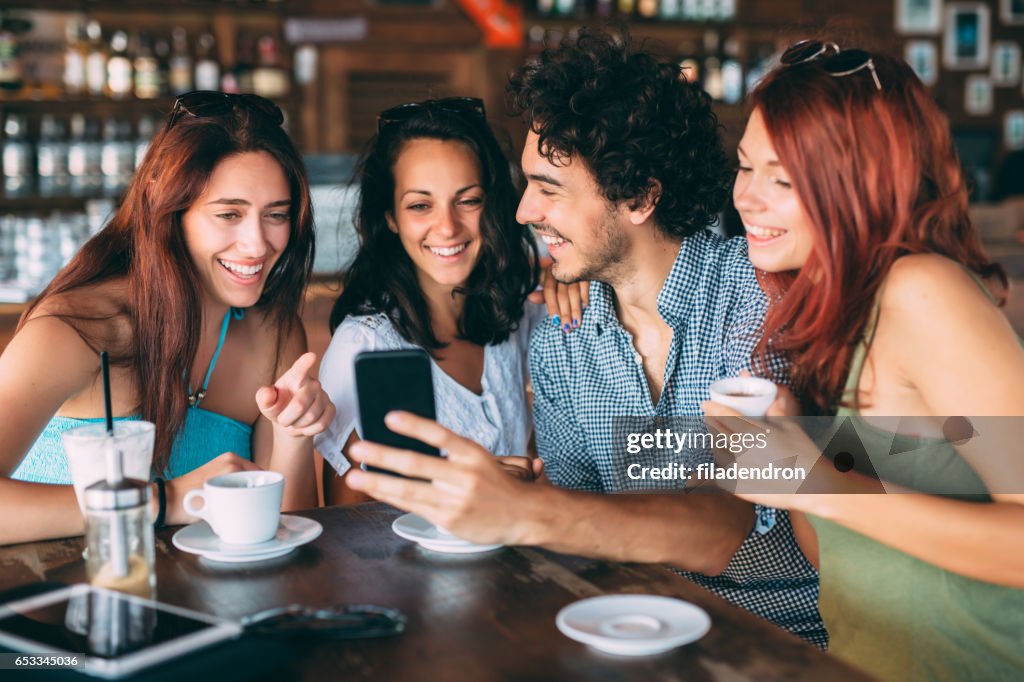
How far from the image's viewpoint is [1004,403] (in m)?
1.21

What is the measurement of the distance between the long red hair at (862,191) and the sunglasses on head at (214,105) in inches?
39.3

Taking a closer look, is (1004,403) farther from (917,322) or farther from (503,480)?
(503,480)

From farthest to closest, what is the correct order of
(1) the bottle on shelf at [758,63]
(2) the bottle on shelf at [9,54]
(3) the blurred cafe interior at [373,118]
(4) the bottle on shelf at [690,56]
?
(1) the bottle on shelf at [758,63], (4) the bottle on shelf at [690,56], (2) the bottle on shelf at [9,54], (3) the blurred cafe interior at [373,118]

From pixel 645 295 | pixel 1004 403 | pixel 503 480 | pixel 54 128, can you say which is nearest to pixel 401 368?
pixel 503 480

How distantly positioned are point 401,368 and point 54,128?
13.4 feet

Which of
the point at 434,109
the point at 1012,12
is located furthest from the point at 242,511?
the point at 1012,12

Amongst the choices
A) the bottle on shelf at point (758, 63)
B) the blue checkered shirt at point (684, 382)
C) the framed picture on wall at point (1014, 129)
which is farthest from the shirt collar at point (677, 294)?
the framed picture on wall at point (1014, 129)

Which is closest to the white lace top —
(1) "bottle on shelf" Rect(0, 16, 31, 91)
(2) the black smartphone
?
(2) the black smartphone

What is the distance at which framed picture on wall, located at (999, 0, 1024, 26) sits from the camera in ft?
23.0

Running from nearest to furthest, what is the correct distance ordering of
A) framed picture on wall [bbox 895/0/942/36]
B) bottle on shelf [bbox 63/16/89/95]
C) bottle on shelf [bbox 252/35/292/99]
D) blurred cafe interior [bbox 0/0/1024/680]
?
blurred cafe interior [bbox 0/0/1024/680]
bottle on shelf [bbox 63/16/89/95]
bottle on shelf [bbox 252/35/292/99]
framed picture on wall [bbox 895/0/942/36]

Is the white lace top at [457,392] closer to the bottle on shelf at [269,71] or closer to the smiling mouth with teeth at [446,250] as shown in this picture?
the smiling mouth with teeth at [446,250]

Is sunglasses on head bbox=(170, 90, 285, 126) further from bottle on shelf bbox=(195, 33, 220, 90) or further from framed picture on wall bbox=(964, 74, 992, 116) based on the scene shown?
framed picture on wall bbox=(964, 74, 992, 116)

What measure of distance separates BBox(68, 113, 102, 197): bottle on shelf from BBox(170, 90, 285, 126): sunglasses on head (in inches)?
132

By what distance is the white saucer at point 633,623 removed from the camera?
0.96m
